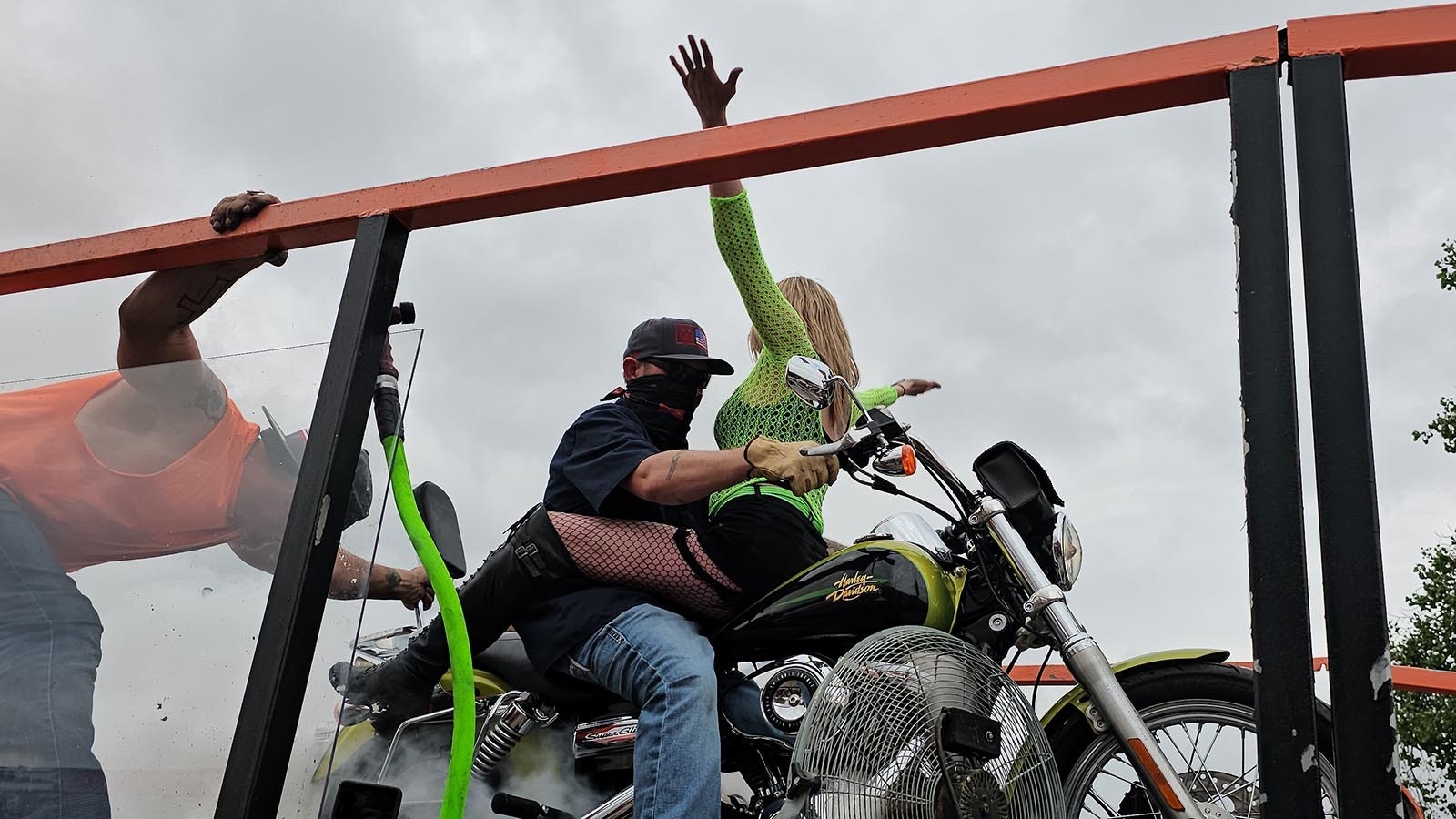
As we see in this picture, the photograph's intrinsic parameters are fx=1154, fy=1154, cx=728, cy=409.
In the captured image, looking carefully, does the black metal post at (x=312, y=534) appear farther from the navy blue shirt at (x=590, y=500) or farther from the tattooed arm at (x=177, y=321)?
the navy blue shirt at (x=590, y=500)

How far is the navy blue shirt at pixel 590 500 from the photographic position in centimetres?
267

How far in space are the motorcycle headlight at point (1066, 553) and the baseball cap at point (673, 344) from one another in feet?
3.06

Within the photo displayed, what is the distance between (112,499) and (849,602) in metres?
1.45

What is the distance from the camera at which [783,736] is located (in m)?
2.47

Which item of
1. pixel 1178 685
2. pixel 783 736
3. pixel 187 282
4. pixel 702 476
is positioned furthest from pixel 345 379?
pixel 1178 685

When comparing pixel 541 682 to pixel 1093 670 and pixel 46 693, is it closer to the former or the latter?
pixel 46 693

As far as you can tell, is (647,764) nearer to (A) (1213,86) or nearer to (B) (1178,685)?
(B) (1178,685)

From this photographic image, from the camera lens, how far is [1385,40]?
1392 millimetres

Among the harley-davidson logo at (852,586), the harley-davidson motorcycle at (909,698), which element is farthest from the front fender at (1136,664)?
the harley-davidson logo at (852,586)

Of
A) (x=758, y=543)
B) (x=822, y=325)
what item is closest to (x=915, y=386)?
(x=822, y=325)

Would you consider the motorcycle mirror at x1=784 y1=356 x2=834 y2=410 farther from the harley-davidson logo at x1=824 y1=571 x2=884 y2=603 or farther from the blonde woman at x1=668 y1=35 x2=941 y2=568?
the blonde woman at x1=668 y1=35 x2=941 y2=568

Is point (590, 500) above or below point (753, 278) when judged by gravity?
below

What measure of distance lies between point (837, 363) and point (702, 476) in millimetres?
1233

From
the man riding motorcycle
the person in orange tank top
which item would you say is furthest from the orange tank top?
the man riding motorcycle
